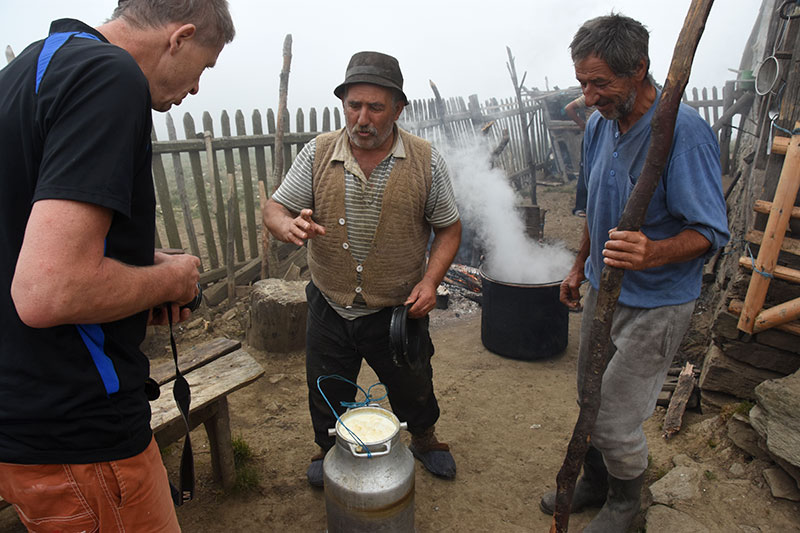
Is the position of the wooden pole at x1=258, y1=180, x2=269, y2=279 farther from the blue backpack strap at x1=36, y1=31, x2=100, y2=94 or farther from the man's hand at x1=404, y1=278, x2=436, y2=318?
the blue backpack strap at x1=36, y1=31, x2=100, y2=94

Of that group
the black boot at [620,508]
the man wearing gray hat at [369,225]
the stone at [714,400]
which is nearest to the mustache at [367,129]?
the man wearing gray hat at [369,225]

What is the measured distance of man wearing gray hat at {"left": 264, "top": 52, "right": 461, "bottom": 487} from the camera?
9.01 feet

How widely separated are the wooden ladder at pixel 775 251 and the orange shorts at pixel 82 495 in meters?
3.74

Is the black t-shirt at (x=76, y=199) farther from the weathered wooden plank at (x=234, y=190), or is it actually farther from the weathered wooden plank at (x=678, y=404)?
the weathered wooden plank at (x=234, y=190)

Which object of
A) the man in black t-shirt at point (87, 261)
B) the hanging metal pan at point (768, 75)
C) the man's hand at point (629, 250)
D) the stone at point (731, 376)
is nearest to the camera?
the man in black t-shirt at point (87, 261)

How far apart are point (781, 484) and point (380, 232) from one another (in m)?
2.76

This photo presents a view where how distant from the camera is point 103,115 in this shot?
1.17m

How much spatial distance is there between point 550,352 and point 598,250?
2710 mm

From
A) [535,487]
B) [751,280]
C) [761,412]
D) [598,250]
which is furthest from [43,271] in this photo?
[751,280]

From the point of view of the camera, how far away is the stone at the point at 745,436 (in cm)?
316

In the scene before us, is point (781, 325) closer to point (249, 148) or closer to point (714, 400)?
point (714, 400)

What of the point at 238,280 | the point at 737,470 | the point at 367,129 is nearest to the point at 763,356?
the point at 737,470

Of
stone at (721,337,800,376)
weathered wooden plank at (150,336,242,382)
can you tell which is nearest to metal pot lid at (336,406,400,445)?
weathered wooden plank at (150,336,242,382)

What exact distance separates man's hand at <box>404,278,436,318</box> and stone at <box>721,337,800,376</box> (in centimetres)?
242
